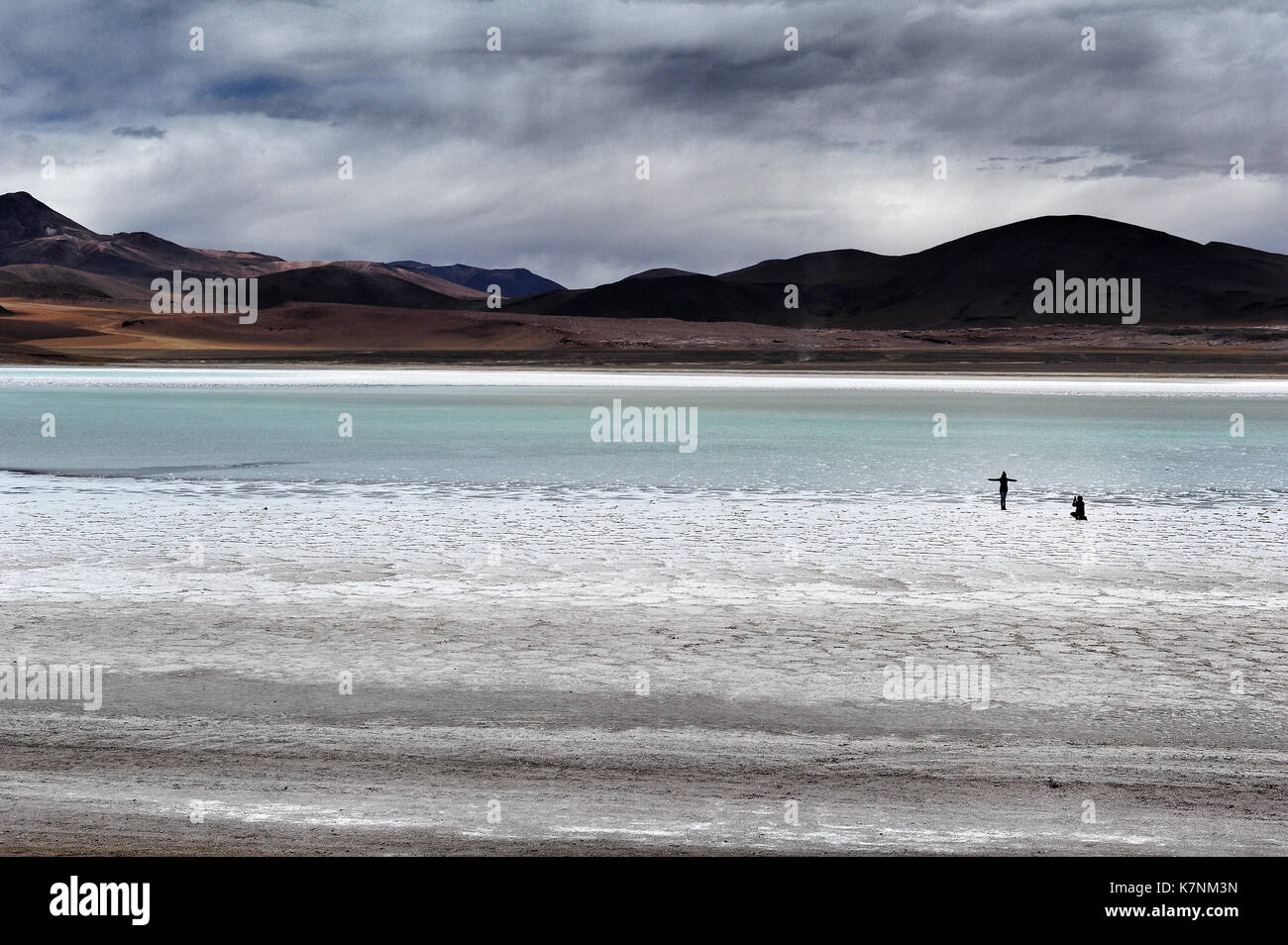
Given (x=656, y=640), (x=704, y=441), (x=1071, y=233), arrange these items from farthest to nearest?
(x=1071, y=233) → (x=704, y=441) → (x=656, y=640)

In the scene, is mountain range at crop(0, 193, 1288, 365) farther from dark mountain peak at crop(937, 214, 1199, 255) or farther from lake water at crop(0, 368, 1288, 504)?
lake water at crop(0, 368, 1288, 504)

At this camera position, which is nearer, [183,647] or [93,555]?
[183,647]

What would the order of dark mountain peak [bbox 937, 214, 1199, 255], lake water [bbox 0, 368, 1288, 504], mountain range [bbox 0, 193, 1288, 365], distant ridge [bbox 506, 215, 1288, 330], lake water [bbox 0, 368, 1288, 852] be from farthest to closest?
dark mountain peak [bbox 937, 214, 1199, 255] → distant ridge [bbox 506, 215, 1288, 330] → mountain range [bbox 0, 193, 1288, 365] → lake water [bbox 0, 368, 1288, 504] → lake water [bbox 0, 368, 1288, 852]

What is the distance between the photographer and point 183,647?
22.4 feet

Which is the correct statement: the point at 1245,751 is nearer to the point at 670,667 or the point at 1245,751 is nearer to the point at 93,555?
the point at 670,667

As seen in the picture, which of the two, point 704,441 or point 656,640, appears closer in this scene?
point 656,640

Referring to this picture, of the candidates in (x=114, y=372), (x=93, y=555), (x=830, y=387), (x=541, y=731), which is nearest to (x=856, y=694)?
(x=541, y=731)

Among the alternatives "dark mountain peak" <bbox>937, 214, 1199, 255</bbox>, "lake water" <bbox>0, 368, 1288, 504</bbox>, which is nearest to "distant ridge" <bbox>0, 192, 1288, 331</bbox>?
"dark mountain peak" <bbox>937, 214, 1199, 255</bbox>

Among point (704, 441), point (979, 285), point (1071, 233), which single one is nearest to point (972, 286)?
point (979, 285)

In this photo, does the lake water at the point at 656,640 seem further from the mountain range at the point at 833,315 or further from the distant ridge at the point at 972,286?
the distant ridge at the point at 972,286

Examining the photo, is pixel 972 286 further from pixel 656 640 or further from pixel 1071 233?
pixel 656 640

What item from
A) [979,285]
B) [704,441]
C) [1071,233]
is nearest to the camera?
[704,441]

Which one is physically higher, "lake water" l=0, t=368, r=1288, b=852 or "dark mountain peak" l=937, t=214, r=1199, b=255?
"dark mountain peak" l=937, t=214, r=1199, b=255

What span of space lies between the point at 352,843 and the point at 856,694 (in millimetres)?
2753
